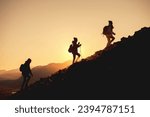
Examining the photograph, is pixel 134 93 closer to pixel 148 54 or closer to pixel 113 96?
pixel 113 96

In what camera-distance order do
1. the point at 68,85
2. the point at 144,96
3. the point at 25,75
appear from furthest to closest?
the point at 25,75
the point at 68,85
the point at 144,96

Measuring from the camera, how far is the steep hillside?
60.1 feet

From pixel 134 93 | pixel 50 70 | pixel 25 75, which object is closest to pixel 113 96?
pixel 134 93

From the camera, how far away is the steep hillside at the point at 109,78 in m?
18.3

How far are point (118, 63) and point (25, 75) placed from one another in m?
7.21

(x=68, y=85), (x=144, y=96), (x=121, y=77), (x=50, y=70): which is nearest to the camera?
(x=144, y=96)

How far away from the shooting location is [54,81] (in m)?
23.2

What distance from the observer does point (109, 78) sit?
19891mm

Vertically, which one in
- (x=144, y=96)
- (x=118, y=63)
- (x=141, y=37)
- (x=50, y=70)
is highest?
(x=50, y=70)

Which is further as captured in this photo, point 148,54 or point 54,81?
point 54,81

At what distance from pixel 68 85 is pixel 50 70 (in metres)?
141

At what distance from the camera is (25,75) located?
2283cm

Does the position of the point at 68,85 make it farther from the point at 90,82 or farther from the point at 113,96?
the point at 113,96

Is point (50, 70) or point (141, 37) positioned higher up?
point (50, 70)
